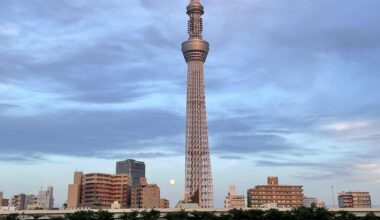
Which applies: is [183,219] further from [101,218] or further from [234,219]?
[101,218]

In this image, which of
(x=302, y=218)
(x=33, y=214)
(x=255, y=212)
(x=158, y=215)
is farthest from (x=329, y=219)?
(x=33, y=214)

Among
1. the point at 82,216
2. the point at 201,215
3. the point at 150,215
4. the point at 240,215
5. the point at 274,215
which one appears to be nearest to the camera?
the point at 274,215

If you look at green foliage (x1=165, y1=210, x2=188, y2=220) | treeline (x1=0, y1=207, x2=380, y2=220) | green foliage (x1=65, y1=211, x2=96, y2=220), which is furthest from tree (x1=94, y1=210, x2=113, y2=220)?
green foliage (x1=165, y1=210, x2=188, y2=220)

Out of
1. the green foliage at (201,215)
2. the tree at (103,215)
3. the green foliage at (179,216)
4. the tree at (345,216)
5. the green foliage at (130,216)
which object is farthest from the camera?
the tree at (345,216)

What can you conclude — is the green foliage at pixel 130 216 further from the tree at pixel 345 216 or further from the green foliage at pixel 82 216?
the tree at pixel 345 216

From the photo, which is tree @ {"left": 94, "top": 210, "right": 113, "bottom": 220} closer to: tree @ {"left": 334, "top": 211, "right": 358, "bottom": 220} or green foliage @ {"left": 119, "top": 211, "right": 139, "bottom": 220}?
green foliage @ {"left": 119, "top": 211, "right": 139, "bottom": 220}

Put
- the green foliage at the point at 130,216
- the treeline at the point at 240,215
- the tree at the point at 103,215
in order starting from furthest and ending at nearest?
1. the green foliage at the point at 130,216
2. the tree at the point at 103,215
3. the treeline at the point at 240,215

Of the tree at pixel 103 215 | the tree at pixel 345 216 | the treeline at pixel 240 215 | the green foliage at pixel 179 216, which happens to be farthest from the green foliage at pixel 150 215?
the tree at pixel 345 216

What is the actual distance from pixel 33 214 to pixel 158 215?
3265cm

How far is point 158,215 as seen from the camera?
4429 inches

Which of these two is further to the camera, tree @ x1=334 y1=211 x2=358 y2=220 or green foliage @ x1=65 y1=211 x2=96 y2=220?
tree @ x1=334 y1=211 x2=358 y2=220

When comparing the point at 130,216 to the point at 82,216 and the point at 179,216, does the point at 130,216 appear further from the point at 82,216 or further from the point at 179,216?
the point at 179,216

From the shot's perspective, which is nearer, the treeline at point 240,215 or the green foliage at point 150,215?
the treeline at point 240,215

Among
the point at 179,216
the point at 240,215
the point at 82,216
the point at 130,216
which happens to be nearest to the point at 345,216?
the point at 240,215
